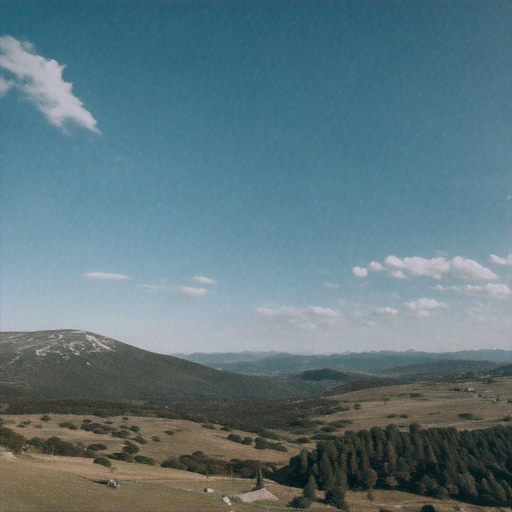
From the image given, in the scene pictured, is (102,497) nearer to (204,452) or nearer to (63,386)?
(204,452)

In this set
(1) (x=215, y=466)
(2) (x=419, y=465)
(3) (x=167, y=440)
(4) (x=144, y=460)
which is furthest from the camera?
(3) (x=167, y=440)

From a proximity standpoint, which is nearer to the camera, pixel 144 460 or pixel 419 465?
pixel 419 465

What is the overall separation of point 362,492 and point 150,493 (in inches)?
1151

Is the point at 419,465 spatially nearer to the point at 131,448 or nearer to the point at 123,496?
the point at 123,496

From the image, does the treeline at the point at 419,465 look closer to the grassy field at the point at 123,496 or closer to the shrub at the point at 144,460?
the grassy field at the point at 123,496

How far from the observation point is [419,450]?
53062 mm

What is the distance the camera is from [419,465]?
50.5 meters

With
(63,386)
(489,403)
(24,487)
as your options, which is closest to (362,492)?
(24,487)

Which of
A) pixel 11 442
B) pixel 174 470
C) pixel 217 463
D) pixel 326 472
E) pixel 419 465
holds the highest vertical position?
pixel 11 442

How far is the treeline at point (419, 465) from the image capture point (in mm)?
45062

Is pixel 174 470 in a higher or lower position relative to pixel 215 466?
higher

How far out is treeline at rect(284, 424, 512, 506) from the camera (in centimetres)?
4506

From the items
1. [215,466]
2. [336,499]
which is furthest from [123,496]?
[215,466]

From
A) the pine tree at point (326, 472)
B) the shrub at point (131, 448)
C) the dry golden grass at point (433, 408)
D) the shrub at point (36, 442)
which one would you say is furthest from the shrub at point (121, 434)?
the dry golden grass at point (433, 408)
